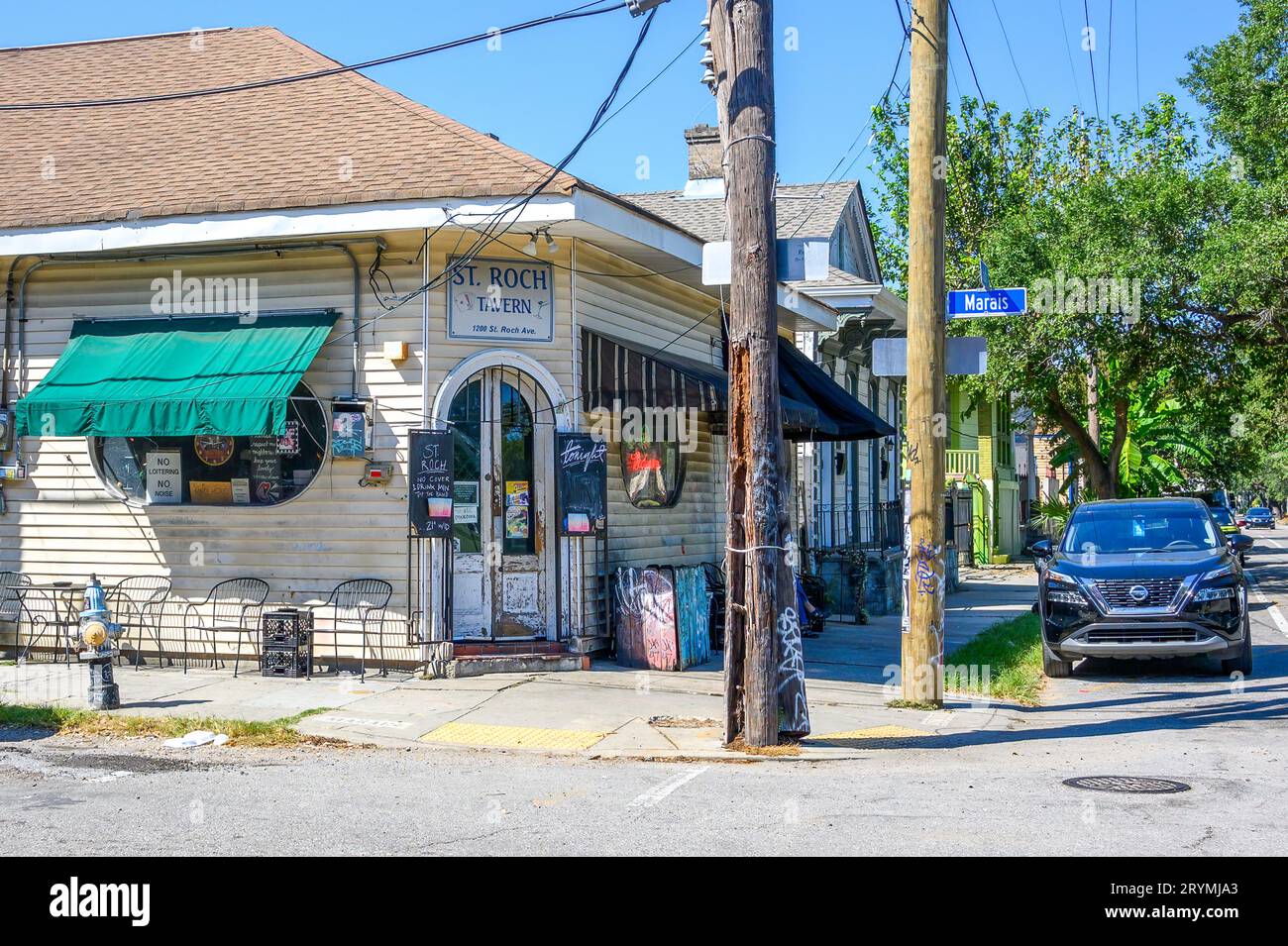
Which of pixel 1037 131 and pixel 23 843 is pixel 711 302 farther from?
pixel 1037 131

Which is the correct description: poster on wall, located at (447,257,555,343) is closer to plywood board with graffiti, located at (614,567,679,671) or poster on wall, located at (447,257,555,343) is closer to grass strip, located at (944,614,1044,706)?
plywood board with graffiti, located at (614,567,679,671)

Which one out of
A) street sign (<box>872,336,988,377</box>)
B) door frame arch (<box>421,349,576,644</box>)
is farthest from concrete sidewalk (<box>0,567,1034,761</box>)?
street sign (<box>872,336,988,377</box>)

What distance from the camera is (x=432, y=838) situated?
6.26 metres

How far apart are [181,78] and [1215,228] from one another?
16397 millimetres

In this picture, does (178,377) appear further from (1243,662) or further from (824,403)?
(1243,662)

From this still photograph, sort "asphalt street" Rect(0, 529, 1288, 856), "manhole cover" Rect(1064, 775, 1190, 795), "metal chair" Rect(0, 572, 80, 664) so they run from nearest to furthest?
1. "asphalt street" Rect(0, 529, 1288, 856)
2. "manhole cover" Rect(1064, 775, 1190, 795)
3. "metal chair" Rect(0, 572, 80, 664)

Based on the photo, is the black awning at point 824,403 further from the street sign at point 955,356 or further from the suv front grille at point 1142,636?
the suv front grille at point 1142,636

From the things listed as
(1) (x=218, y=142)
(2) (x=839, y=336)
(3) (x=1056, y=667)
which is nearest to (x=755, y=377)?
(3) (x=1056, y=667)

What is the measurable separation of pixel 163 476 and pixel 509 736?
565cm

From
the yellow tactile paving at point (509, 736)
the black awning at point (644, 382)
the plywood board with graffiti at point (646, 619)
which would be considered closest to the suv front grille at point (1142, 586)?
the black awning at point (644, 382)

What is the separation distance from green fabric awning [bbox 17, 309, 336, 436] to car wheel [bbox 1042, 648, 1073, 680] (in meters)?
7.92

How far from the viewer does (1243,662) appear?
12.3m

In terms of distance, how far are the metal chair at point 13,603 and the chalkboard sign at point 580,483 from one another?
19.2ft

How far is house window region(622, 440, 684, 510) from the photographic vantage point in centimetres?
1368
